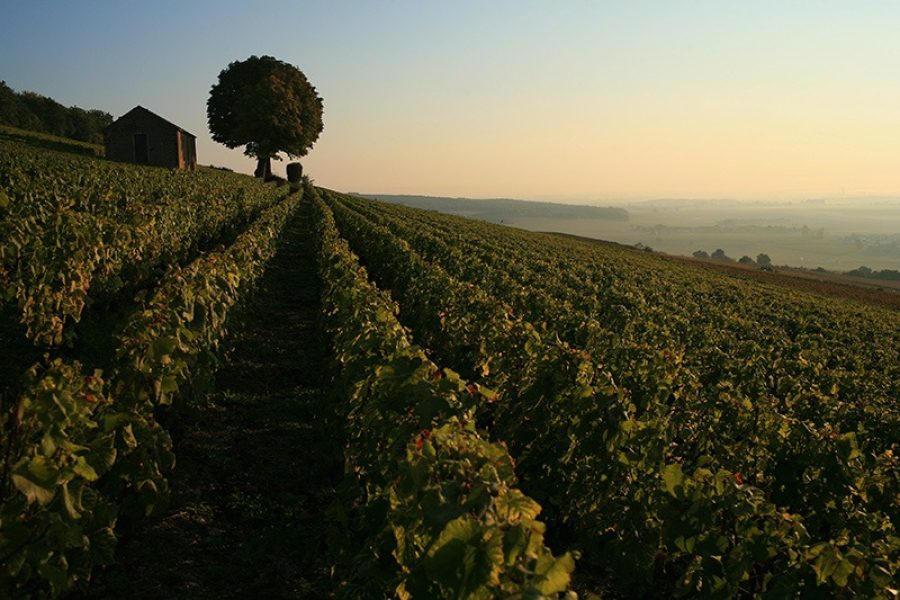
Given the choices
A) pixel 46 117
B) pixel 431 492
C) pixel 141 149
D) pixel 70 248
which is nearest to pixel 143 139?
pixel 141 149

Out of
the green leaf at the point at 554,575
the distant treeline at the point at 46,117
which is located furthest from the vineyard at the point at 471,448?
the distant treeline at the point at 46,117

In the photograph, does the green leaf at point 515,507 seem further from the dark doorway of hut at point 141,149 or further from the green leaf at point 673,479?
the dark doorway of hut at point 141,149

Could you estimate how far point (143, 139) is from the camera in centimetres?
5425

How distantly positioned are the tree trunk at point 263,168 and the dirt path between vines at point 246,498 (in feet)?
221

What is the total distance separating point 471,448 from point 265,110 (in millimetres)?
68616

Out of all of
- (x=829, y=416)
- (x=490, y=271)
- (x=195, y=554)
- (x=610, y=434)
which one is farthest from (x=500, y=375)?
(x=490, y=271)

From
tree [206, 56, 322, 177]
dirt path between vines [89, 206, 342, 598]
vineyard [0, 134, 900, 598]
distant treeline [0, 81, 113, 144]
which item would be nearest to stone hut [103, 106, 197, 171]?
tree [206, 56, 322, 177]

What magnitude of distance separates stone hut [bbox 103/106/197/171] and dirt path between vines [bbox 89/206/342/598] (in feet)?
165

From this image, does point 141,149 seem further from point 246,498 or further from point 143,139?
point 246,498

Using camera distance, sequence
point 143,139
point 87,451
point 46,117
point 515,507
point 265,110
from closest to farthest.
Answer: point 515,507 → point 87,451 → point 143,139 → point 265,110 → point 46,117

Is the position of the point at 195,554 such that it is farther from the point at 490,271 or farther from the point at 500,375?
the point at 490,271

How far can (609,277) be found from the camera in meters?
24.0

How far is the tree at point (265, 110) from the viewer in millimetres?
66438

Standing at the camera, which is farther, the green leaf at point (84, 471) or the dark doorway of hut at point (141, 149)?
the dark doorway of hut at point (141, 149)
